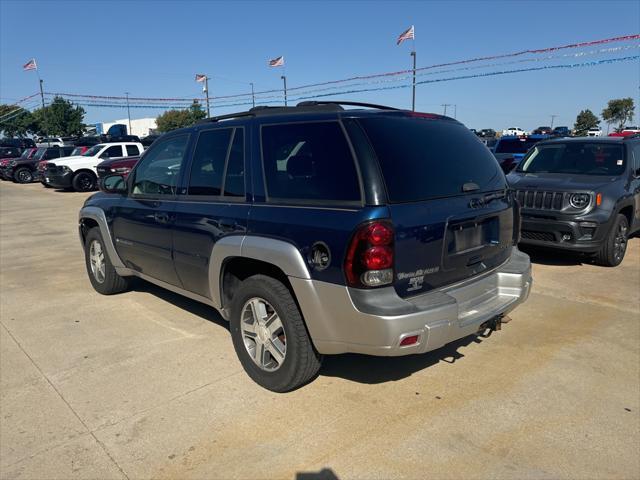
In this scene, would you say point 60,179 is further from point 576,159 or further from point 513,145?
Result: point 576,159

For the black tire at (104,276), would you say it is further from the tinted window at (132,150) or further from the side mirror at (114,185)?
the tinted window at (132,150)

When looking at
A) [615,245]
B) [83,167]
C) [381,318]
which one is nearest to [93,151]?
[83,167]

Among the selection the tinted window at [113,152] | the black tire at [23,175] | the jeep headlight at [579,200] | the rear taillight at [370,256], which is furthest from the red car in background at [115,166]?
the rear taillight at [370,256]

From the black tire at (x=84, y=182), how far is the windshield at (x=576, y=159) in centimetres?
1669

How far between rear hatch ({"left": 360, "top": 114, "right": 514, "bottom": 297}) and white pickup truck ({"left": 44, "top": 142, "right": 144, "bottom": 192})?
17867 millimetres

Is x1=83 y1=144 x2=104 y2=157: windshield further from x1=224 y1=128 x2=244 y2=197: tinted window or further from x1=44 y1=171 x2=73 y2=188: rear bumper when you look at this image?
x1=224 y1=128 x2=244 y2=197: tinted window

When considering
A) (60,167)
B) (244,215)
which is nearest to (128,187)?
(244,215)

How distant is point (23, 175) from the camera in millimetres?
24438

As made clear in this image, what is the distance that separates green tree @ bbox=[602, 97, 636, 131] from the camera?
2389 inches

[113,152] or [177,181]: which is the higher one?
[113,152]

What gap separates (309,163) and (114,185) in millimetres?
2753

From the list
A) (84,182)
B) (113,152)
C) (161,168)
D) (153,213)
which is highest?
(113,152)

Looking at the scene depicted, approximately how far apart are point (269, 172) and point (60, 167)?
18.4 m

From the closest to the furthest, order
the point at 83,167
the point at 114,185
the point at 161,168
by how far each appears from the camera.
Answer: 1. the point at 161,168
2. the point at 114,185
3. the point at 83,167
